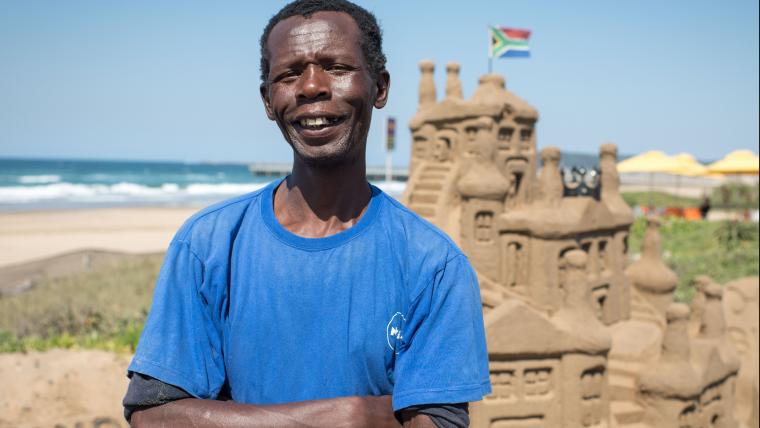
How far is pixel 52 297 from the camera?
58.4 feet

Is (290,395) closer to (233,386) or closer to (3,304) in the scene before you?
(233,386)

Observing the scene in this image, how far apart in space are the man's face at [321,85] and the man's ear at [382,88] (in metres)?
0.09

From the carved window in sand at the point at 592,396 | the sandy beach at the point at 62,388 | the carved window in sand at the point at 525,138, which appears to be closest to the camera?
the carved window in sand at the point at 592,396

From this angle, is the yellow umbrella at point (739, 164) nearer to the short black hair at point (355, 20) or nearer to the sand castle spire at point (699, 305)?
the sand castle spire at point (699, 305)

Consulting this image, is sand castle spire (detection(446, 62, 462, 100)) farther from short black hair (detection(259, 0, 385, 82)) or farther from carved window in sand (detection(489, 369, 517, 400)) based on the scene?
short black hair (detection(259, 0, 385, 82))

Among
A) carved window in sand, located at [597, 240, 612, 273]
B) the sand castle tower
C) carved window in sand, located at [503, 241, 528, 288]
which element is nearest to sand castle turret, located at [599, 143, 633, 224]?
carved window in sand, located at [597, 240, 612, 273]

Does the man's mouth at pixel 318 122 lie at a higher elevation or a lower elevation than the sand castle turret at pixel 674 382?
higher

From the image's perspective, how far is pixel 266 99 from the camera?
98.4 inches

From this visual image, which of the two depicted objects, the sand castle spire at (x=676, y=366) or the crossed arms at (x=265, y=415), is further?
the sand castle spire at (x=676, y=366)

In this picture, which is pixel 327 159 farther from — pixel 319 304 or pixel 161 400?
pixel 161 400

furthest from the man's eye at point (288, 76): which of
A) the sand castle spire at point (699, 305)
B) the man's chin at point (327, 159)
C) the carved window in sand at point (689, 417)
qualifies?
the sand castle spire at point (699, 305)

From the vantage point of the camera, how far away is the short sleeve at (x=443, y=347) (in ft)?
7.03

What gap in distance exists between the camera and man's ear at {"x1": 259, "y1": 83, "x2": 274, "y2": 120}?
2448 mm

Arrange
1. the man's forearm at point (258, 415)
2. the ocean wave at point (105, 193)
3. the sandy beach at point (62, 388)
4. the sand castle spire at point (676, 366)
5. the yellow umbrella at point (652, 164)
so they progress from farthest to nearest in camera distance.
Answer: the ocean wave at point (105, 193), the yellow umbrella at point (652, 164), the sandy beach at point (62, 388), the sand castle spire at point (676, 366), the man's forearm at point (258, 415)
